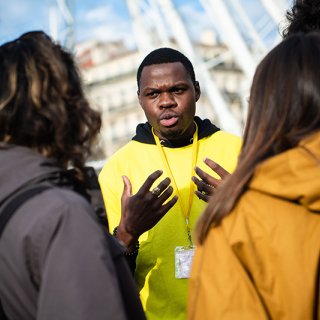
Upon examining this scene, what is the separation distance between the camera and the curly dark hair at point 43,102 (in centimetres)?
143

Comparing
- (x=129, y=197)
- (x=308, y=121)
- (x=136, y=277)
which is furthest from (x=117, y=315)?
(x=136, y=277)

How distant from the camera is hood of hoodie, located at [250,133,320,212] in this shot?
125cm

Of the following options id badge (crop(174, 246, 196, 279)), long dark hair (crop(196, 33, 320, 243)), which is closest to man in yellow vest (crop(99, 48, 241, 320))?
id badge (crop(174, 246, 196, 279))

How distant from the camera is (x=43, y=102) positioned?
4.73 ft

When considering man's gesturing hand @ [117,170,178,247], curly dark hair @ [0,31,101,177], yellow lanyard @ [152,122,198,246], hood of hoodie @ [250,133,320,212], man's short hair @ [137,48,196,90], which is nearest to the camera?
hood of hoodie @ [250,133,320,212]

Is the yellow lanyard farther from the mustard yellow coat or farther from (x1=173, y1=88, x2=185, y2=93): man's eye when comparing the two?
the mustard yellow coat

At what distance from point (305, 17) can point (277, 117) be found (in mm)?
1020

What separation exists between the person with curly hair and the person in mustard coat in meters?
0.22

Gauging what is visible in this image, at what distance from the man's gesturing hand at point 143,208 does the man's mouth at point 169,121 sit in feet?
1.59

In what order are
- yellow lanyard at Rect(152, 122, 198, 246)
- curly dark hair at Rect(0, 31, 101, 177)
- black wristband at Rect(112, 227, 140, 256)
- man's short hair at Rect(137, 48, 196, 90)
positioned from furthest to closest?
man's short hair at Rect(137, 48, 196, 90) < yellow lanyard at Rect(152, 122, 198, 246) < black wristband at Rect(112, 227, 140, 256) < curly dark hair at Rect(0, 31, 101, 177)

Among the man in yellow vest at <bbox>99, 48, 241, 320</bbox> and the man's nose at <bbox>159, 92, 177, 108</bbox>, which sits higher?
the man's nose at <bbox>159, 92, 177, 108</bbox>

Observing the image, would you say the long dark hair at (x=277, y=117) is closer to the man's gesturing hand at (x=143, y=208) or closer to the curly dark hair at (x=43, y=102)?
the curly dark hair at (x=43, y=102)

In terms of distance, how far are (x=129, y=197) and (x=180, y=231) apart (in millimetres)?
325

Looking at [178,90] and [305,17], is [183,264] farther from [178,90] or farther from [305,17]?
[305,17]
